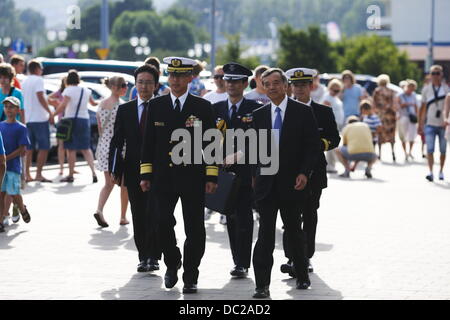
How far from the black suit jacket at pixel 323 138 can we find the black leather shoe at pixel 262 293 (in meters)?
1.32

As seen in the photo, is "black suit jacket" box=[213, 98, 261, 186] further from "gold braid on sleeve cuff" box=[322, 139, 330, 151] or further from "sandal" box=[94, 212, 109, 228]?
"sandal" box=[94, 212, 109, 228]

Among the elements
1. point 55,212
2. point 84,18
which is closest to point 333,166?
point 55,212

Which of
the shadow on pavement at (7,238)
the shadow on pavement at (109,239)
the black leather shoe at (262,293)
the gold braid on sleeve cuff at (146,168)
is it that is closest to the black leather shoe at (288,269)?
the black leather shoe at (262,293)

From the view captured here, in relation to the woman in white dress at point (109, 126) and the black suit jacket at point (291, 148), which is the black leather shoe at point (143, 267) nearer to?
the black suit jacket at point (291, 148)

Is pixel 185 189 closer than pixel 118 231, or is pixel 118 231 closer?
pixel 185 189

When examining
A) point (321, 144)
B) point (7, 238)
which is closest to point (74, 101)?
point (7, 238)

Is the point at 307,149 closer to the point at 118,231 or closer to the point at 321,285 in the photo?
the point at 321,285

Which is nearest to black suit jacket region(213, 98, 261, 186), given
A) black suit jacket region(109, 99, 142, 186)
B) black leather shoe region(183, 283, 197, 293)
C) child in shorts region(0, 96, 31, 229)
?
black suit jacket region(109, 99, 142, 186)

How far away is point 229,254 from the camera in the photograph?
10.5 m

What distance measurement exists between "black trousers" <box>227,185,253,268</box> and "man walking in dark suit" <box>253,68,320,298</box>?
927 mm

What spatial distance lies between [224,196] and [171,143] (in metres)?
0.87

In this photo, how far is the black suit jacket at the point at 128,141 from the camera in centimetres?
972

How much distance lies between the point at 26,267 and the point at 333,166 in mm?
11203

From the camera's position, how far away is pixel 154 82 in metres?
9.82
